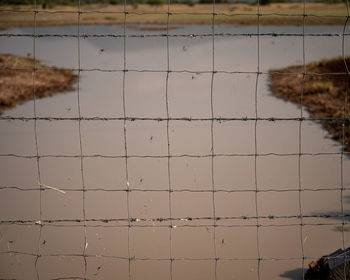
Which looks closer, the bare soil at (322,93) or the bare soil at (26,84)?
the bare soil at (322,93)

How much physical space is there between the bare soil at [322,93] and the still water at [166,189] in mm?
402

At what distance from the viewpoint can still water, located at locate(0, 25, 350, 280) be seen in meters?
5.00

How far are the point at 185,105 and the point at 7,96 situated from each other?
503cm

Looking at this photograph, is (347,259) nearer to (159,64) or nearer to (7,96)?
(7,96)

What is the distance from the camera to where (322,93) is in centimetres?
1360

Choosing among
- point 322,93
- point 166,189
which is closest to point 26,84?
point 322,93

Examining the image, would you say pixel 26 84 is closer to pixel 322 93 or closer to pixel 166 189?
pixel 322 93

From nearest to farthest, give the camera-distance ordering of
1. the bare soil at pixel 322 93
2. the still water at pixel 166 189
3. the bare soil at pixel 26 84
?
the still water at pixel 166 189
the bare soil at pixel 322 93
the bare soil at pixel 26 84

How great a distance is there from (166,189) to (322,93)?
26.6 feet

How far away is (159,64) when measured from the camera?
17.8 meters

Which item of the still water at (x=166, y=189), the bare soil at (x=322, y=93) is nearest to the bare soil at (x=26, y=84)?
the still water at (x=166, y=189)

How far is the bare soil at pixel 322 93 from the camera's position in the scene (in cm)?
1027

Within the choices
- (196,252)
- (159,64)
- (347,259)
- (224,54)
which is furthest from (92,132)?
(224,54)

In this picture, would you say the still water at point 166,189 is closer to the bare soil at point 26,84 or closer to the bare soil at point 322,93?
the bare soil at point 322,93
